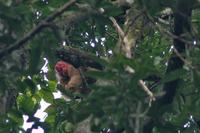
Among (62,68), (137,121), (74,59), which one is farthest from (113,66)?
(62,68)

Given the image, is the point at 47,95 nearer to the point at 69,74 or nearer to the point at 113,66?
the point at 69,74

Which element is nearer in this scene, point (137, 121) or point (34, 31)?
point (137, 121)

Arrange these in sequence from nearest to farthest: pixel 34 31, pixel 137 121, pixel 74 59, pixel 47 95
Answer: pixel 137 121 < pixel 34 31 < pixel 47 95 < pixel 74 59

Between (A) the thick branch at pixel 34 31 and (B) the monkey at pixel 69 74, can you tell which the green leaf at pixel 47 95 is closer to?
(B) the monkey at pixel 69 74

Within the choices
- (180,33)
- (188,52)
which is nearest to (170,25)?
(180,33)

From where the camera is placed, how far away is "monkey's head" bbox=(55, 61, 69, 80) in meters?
6.56

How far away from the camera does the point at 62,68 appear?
6734 millimetres

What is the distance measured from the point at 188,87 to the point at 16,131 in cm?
160

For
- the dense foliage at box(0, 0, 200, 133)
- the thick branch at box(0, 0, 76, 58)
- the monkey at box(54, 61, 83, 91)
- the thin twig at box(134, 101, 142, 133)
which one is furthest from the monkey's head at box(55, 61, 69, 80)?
the thin twig at box(134, 101, 142, 133)

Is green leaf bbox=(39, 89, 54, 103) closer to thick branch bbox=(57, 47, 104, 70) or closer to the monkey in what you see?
thick branch bbox=(57, 47, 104, 70)

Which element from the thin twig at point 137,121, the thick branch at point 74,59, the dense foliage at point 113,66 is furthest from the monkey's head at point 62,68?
the thin twig at point 137,121

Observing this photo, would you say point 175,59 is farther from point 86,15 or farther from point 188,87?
point 86,15

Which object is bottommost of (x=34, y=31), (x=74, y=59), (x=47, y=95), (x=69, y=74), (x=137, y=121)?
(x=137, y=121)

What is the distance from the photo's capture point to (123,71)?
116 inches
